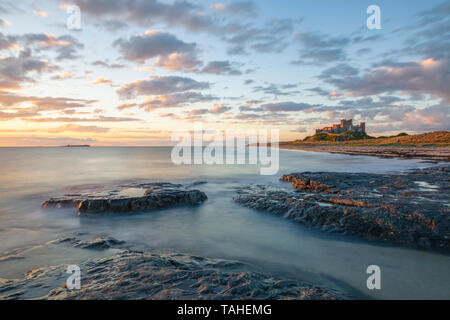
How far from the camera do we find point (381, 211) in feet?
20.1

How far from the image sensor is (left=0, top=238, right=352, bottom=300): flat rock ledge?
302 cm

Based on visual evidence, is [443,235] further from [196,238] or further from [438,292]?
[196,238]

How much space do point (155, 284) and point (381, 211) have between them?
19.3 feet

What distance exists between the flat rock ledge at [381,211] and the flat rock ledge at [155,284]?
2.91 meters

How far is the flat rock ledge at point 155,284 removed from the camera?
302cm

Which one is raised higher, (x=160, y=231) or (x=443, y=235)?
(x=443, y=235)

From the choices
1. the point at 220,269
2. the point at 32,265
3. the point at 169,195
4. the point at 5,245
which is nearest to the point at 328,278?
the point at 220,269
